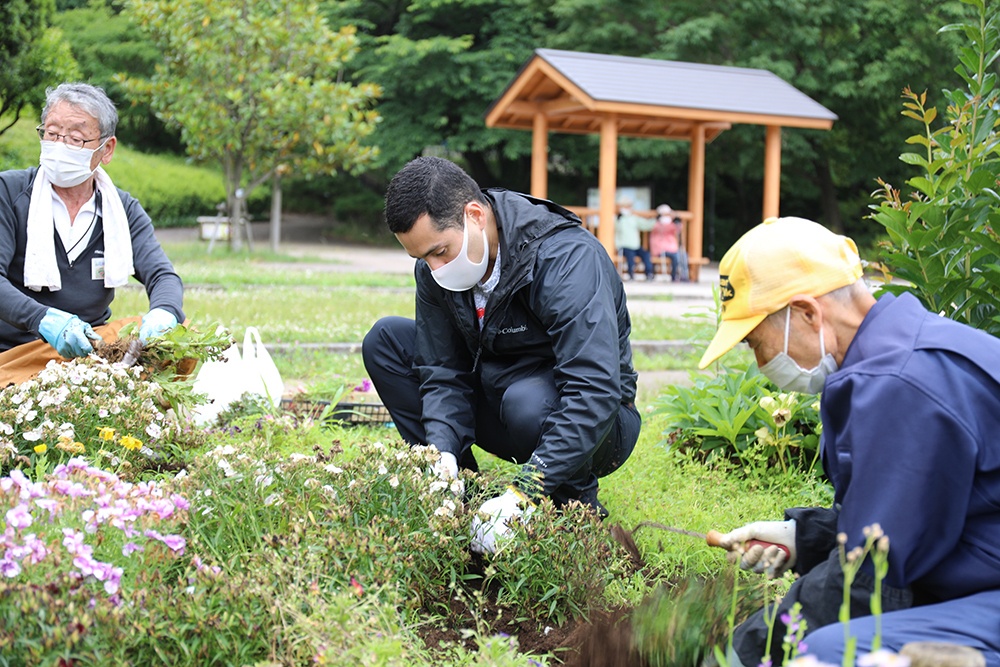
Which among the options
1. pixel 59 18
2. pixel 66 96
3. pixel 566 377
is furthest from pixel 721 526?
pixel 59 18

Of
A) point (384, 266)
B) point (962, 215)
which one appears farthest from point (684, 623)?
point (384, 266)

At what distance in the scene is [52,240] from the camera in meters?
4.19

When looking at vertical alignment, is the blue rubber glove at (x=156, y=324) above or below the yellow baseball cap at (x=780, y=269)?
below

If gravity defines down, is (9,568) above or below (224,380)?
above

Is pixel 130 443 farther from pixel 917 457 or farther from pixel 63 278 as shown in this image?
pixel 917 457

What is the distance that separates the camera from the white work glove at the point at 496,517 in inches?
108

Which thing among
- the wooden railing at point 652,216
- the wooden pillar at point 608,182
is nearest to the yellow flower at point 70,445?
the wooden pillar at point 608,182

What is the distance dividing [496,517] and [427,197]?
105 centimetres

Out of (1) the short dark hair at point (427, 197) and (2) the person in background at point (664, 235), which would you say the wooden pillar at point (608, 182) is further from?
(1) the short dark hair at point (427, 197)

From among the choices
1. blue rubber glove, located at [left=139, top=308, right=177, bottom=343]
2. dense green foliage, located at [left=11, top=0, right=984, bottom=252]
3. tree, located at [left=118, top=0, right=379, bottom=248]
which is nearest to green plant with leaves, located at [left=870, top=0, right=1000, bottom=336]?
blue rubber glove, located at [left=139, top=308, right=177, bottom=343]

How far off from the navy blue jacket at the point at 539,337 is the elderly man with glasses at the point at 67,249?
119 cm

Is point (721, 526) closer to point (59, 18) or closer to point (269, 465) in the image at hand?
point (269, 465)

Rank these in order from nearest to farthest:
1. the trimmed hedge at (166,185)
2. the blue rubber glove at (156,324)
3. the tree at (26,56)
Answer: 1. the blue rubber glove at (156,324)
2. the tree at (26,56)
3. the trimmed hedge at (166,185)

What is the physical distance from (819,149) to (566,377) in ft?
84.2
